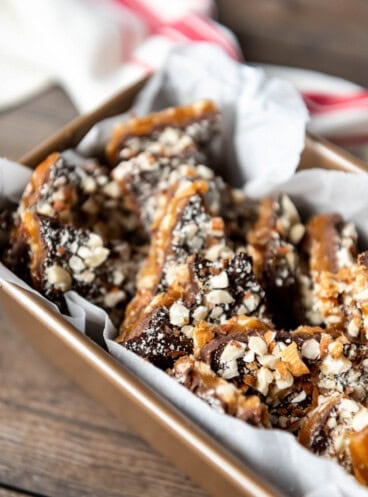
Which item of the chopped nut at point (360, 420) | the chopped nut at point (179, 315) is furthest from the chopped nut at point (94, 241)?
the chopped nut at point (360, 420)

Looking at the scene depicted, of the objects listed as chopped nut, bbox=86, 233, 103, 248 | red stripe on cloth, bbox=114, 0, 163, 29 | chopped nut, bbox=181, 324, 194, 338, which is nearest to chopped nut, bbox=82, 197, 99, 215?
chopped nut, bbox=86, 233, 103, 248

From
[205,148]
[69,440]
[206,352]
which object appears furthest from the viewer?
[205,148]

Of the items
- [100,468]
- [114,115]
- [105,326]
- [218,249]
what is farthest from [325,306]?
[114,115]

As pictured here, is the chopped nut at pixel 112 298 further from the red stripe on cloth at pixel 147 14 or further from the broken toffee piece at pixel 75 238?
the red stripe on cloth at pixel 147 14

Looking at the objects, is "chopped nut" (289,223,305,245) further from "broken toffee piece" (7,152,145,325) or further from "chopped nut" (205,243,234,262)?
"broken toffee piece" (7,152,145,325)

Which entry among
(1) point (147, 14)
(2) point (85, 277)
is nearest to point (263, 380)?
(2) point (85, 277)

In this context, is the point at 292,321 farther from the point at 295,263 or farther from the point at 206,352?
the point at 206,352
